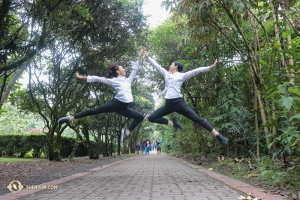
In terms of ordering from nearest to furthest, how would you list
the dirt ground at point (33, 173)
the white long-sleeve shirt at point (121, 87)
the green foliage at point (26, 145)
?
the white long-sleeve shirt at point (121, 87) → the dirt ground at point (33, 173) → the green foliage at point (26, 145)

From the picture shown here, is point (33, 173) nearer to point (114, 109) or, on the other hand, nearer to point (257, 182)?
point (114, 109)

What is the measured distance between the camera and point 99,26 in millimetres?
11805

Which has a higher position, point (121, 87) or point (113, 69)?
point (113, 69)

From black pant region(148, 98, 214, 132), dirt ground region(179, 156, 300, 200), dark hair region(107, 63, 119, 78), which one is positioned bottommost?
dirt ground region(179, 156, 300, 200)

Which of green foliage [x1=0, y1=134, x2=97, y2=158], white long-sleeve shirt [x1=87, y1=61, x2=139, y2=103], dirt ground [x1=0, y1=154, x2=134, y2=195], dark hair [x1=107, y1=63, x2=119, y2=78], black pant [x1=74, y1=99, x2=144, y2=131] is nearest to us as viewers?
black pant [x1=74, y1=99, x2=144, y2=131]

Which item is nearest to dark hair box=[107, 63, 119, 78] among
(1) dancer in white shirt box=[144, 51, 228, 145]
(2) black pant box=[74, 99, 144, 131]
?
(2) black pant box=[74, 99, 144, 131]

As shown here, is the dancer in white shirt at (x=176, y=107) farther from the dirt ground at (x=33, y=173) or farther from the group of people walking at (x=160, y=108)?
the dirt ground at (x=33, y=173)

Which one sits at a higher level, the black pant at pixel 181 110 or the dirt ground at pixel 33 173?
the black pant at pixel 181 110

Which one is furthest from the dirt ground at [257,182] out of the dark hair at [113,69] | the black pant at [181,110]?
the dark hair at [113,69]

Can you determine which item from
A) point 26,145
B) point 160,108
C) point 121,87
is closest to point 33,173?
point 121,87

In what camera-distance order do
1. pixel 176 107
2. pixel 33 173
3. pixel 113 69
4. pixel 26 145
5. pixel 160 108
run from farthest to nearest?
pixel 26 145 → pixel 33 173 → pixel 113 69 → pixel 160 108 → pixel 176 107

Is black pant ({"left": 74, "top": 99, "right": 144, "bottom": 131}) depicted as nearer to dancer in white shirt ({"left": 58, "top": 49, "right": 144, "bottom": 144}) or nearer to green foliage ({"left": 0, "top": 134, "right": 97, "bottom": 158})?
dancer in white shirt ({"left": 58, "top": 49, "right": 144, "bottom": 144})

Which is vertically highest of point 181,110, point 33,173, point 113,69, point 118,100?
point 113,69

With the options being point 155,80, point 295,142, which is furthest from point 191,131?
point 295,142
